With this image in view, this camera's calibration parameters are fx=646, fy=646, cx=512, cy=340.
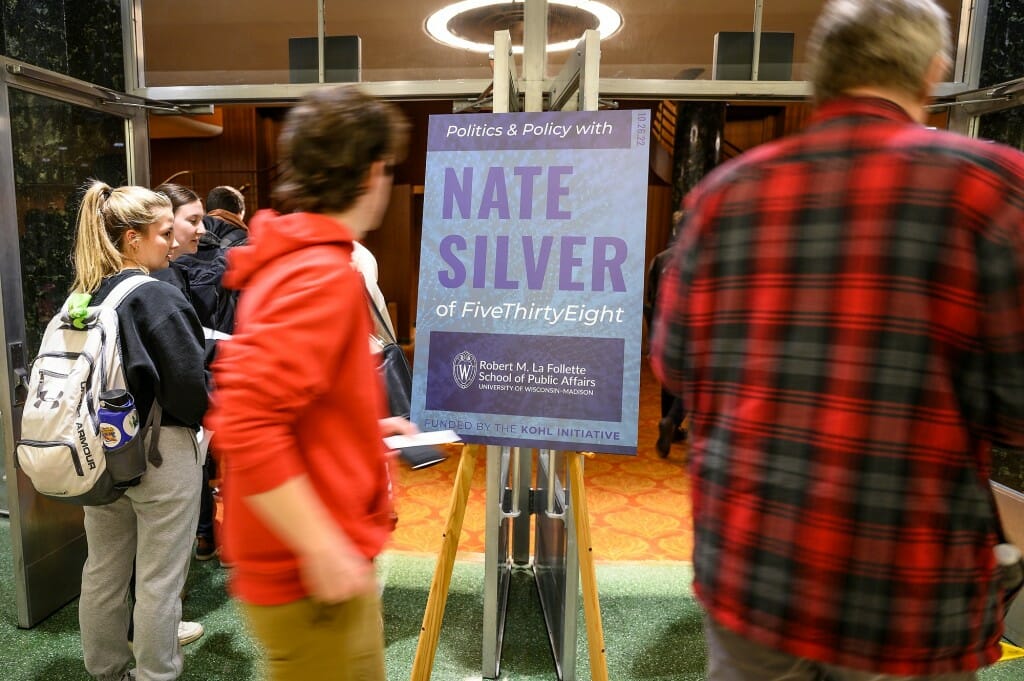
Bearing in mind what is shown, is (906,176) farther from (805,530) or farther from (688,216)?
(805,530)

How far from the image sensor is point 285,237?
92 cm

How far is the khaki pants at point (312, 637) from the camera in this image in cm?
95

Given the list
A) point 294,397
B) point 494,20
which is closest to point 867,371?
point 294,397

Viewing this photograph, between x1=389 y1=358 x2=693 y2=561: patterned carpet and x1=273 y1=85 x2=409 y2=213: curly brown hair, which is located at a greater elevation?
x1=273 y1=85 x2=409 y2=213: curly brown hair

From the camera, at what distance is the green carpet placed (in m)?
2.16

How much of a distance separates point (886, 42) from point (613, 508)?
3.30 metres

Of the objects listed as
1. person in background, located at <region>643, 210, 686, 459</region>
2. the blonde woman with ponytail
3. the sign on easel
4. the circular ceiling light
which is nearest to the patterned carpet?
person in background, located at <region>643, 210, 686, 459</region>

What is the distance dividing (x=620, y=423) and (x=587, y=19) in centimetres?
293

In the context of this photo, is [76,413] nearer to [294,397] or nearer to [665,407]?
[294,397]

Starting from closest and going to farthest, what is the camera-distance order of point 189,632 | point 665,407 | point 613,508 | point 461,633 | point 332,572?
point 332,572, point 189,632, point 461,633, point 613,508, point 665,407

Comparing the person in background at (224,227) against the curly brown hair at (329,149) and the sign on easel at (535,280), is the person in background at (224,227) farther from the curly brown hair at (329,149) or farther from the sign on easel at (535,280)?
the curly brown hair at (329,149)

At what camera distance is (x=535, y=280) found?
1802 mm

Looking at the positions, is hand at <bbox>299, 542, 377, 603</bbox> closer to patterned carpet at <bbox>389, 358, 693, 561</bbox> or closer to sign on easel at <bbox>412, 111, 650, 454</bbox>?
sign on easel at <bbox>412, 111, 650, 454</bbox>

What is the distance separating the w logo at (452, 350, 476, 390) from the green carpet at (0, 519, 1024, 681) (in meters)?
1.05
